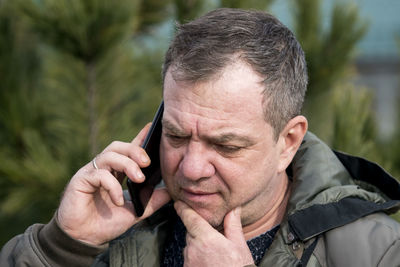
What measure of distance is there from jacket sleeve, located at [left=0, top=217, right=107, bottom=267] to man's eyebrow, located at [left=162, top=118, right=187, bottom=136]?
55cm

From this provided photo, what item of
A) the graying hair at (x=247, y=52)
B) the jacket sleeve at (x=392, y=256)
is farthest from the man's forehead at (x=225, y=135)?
the jacket sleeve at (x=392, y=256)

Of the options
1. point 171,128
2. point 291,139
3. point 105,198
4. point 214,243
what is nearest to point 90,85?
point 105,198

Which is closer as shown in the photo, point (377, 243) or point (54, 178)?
point (377, 243)

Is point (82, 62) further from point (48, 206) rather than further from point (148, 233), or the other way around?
point (148, 233)

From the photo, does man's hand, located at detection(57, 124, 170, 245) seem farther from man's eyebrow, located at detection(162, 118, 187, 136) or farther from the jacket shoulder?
the jacket shoulder

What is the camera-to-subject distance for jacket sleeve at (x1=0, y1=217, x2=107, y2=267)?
213 centimetres

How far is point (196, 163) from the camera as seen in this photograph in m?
1.91

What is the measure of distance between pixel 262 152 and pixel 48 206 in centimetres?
164

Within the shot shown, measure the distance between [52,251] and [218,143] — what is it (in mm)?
746

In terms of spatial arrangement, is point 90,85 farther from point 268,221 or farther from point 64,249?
point 268,221

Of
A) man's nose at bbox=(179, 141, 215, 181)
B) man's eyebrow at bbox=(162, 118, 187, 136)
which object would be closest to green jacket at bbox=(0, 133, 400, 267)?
man's nose at bbox=(179, 141, 215, 181)

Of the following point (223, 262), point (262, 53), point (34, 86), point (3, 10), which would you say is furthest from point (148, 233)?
point (3, 10)

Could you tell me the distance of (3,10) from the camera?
136 inches

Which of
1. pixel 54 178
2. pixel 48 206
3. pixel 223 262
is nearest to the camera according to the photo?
pixel 223 262
